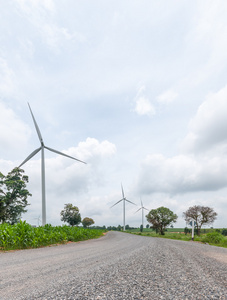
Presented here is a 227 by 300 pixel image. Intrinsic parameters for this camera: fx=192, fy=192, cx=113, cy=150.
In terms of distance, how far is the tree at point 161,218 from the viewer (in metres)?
65.0

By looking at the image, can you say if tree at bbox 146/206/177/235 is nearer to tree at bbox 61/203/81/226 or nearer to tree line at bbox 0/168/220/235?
tree line at bbox 0/168/220/235

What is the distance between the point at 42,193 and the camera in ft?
76.7

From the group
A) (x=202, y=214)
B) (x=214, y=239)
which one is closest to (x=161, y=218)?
(x=202, y=214)

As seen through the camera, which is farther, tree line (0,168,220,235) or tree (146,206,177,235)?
tree (146,206,177,235)

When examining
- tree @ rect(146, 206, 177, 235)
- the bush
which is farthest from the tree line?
the bush

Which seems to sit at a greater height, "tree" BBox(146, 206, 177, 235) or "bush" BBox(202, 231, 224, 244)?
"bush" BBox(202, 231, 224, 244)

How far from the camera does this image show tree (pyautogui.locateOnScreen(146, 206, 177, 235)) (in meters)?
65.0

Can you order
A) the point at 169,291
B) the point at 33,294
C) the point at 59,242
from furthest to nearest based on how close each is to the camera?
the point at 59,242
the point at 169,291
the point at 33,294

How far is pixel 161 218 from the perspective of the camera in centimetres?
6581

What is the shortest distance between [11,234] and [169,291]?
12.7 meters

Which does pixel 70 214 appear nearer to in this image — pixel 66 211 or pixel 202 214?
pixel 66 211

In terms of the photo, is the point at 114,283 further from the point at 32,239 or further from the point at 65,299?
the point at 32,239

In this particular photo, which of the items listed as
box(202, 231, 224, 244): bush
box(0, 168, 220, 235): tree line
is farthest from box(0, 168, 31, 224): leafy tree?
box(202, 231, 224, 244): bush

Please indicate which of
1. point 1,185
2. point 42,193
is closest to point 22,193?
point 1,185
